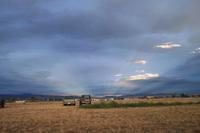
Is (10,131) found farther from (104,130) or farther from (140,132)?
(140,132)

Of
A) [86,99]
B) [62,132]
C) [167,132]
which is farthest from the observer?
[86,99]

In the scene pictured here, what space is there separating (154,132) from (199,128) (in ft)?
9.55

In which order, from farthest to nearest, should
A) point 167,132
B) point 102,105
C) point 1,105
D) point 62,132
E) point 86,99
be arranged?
point 86,99 < point 1,105 < point 102,105 < point 62,132 < point 167,132

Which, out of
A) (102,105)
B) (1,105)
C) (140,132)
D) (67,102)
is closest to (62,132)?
(140,132)

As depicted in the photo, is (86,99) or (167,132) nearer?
(167,132)

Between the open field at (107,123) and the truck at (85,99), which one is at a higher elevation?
the truck at (85,99)

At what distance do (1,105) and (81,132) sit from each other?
2163 inches

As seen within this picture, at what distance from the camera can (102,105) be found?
56.4 meters

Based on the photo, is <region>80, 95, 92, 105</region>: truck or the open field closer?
the open field

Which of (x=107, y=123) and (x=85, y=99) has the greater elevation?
(x=85, y=99)

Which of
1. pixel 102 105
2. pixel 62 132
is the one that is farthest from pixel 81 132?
pixel 102 105

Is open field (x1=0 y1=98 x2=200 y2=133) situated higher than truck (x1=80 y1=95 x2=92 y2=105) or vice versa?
truck (x1=80 y1=95 x2=92 y2=105)

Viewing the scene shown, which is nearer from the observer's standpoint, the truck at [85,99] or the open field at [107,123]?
the open field at [107,123]

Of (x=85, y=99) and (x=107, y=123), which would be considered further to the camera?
(x=85, y=99)
